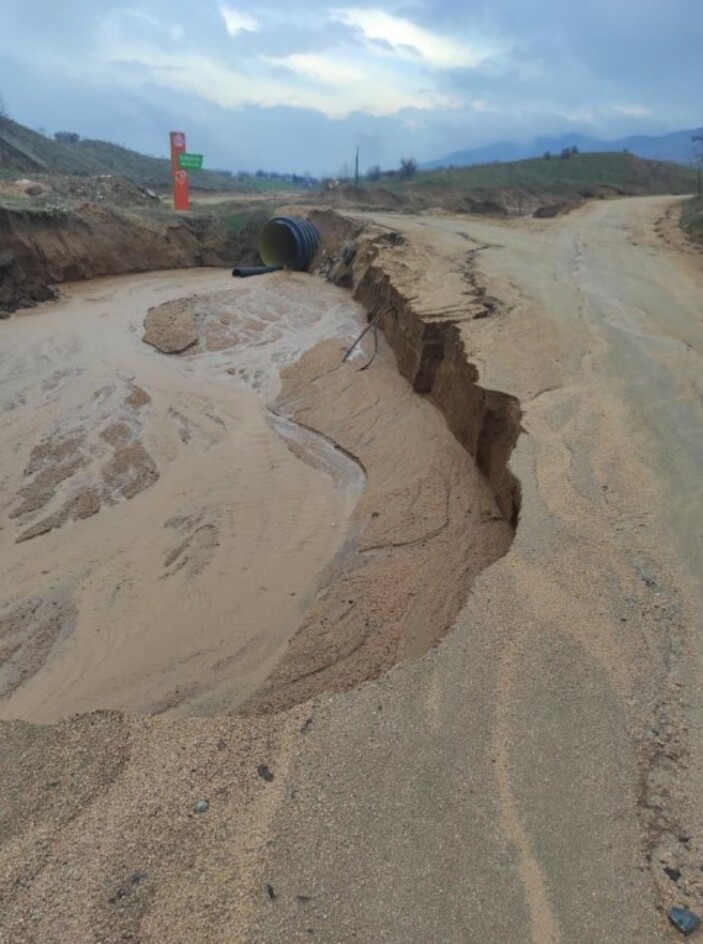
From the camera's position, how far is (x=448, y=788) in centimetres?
249

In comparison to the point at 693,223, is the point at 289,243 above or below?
below

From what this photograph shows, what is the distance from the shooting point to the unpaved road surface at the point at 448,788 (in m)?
2.13

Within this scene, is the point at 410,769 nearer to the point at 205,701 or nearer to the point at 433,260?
the point at 205,701

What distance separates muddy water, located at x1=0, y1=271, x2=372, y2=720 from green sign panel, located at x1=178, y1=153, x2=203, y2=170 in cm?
1044

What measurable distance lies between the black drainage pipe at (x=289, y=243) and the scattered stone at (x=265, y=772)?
13932mm

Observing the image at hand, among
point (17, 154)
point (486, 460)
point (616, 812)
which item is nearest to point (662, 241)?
point (486, 460)

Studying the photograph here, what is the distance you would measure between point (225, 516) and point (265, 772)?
12.8 feet

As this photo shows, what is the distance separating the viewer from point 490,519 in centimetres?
559

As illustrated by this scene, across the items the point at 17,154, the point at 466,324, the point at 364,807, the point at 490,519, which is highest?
the point at 17,154

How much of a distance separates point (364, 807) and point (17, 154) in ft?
121

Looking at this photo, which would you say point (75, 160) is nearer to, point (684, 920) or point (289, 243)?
point (289, 243)

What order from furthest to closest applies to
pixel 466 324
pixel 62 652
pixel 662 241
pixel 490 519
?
pixel 662 241, pixel 466 324, pixel 490 519, pixel 62 652

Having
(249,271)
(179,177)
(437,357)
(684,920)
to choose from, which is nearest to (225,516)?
(437,357)

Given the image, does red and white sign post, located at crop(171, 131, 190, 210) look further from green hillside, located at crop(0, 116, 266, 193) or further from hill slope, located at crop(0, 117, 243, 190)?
hill slope, located at crop(0, 117, 243, 190)
